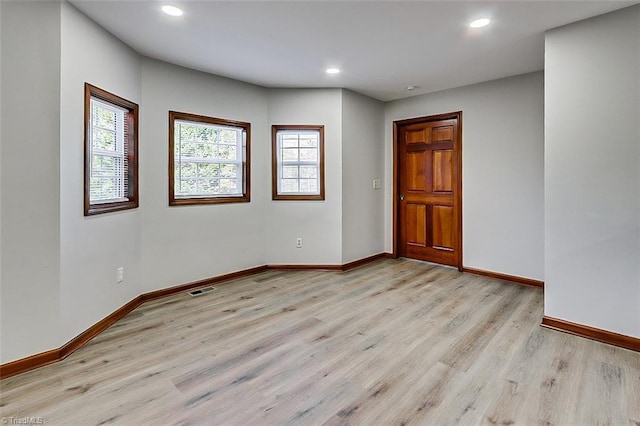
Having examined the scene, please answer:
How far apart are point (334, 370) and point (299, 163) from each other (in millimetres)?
2997

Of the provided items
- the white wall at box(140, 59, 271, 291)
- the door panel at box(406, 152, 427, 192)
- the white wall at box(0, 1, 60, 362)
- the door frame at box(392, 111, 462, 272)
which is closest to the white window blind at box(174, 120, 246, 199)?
the white wall at box(140, 59, 271, 291)

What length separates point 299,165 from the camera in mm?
4527

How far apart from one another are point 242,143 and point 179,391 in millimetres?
3032

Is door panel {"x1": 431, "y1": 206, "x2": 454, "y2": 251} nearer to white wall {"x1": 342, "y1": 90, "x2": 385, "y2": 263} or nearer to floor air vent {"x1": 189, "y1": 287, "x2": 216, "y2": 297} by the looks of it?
white wall {"x1": 342, "y1": 90, "x2": 385, "y2": 263}

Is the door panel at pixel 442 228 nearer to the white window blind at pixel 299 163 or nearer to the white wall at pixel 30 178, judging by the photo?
the white window blind at pixel 299 163

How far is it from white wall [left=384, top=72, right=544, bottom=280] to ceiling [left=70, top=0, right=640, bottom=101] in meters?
0.35

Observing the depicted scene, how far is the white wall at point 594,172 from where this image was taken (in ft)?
7.75

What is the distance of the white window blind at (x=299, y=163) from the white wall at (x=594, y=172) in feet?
8.85

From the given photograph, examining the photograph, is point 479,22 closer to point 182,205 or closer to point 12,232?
point 182,205

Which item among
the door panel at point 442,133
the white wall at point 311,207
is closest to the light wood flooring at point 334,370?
the white wall at point 311,207

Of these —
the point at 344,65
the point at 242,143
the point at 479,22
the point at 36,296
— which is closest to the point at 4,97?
the point at 36,296

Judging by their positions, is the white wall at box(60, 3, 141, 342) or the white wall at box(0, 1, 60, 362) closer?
the white wall at box(0, 1, 60, 362)

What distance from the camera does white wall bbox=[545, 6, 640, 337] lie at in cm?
236

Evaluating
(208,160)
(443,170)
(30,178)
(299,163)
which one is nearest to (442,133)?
(443,170)
